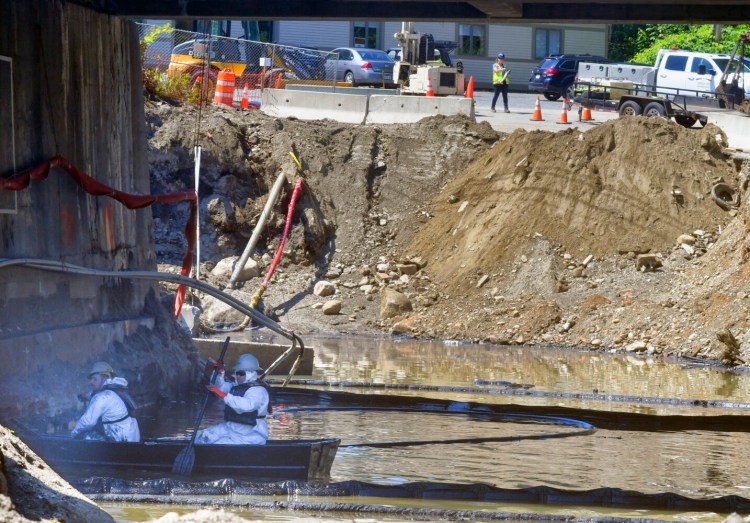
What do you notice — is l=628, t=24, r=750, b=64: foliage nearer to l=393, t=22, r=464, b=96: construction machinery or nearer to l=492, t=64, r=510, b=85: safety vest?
l=393, t=22, r=464, b=96: construction machinery

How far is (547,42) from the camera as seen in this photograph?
63125 millimetres

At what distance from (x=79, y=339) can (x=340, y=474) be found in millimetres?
4672

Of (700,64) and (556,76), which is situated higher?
(700,64)

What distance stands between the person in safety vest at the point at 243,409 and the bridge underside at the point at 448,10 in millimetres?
5615

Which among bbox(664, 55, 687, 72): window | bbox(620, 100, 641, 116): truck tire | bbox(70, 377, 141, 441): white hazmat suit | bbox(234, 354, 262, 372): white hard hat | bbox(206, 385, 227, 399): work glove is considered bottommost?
bbox(70, 377, 141, 441): white hazmat suit

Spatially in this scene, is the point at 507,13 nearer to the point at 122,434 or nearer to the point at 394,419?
the point at 394,419

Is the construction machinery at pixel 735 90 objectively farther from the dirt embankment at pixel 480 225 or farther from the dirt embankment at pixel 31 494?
the dirt embankment at pixel 31 494

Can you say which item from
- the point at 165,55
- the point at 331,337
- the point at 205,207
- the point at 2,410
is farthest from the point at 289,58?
the point at 2,410

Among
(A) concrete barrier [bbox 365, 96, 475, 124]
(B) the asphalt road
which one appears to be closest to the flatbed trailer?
(B) the asphalt road

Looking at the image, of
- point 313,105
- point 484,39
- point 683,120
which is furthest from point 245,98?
point 484,39

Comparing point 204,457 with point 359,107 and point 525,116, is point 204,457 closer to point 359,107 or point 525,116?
point 359,107

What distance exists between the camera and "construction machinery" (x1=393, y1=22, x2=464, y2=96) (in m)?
39.8

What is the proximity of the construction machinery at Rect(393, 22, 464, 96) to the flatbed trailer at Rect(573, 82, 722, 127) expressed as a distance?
422 centimetres

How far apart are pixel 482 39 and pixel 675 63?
18.9 metres
